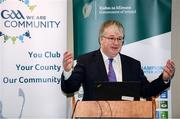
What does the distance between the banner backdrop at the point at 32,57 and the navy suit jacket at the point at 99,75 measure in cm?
28

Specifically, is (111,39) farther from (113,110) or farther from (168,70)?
(113,110)

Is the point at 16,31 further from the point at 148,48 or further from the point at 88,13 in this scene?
the point at 148,48

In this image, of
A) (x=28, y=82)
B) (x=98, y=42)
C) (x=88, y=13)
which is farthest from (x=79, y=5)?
(x=28, y=82)

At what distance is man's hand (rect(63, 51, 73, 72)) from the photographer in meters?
3.22

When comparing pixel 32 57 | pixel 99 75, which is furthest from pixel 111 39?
pixel 32 57

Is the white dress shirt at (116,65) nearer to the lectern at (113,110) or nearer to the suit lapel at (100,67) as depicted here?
the suit lapel at (100,67)

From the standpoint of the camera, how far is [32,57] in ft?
10.8

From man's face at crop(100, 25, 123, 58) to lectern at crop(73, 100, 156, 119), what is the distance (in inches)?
43.4

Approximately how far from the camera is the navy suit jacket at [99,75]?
11.6 feet

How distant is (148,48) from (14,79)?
4.91ft

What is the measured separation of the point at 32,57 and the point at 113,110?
47.1 inches

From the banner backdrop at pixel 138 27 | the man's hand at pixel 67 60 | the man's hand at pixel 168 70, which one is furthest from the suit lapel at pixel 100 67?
the man's hand at pixel 168 70

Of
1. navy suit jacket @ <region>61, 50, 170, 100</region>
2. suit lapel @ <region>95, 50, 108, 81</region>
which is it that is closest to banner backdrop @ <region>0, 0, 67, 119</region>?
navy suit jacket @ <region>61, 50, 170, 100</region>

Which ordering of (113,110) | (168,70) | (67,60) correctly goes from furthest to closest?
(168,70)
(67,60)
(113,110)
